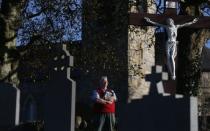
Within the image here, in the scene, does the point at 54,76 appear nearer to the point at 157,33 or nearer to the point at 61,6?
the point at 61,6

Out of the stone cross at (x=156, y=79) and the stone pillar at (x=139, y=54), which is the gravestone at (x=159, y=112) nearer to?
the stone cross at (x=156, y=79)

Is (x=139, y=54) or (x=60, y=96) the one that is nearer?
(x=60, y=96)

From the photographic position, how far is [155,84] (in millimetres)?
12039

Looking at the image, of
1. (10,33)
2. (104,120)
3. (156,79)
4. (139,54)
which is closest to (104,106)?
(104,120)

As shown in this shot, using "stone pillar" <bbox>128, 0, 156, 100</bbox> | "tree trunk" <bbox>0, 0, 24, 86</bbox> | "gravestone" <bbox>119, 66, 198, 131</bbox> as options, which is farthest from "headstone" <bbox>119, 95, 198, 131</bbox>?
"tree trunk" <bbox>0, 0, 24, 86</bbox>

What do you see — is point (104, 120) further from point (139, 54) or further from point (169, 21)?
point (139, 54)

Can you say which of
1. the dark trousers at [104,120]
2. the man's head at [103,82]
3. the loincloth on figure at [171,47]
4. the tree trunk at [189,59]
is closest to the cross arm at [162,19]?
the loincloth on figure at [171,47]

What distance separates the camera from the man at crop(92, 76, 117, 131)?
14383mm

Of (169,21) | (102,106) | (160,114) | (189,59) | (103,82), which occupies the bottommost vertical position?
(102,106)

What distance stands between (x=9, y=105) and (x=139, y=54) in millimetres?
23997

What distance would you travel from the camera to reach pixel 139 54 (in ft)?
130

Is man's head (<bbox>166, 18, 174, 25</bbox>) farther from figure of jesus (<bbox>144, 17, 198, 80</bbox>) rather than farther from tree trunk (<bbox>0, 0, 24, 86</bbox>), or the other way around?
tree trunk (<bbox>0, 0, 24, 86</bbox>)

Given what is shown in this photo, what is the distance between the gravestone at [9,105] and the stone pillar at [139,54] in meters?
3.18

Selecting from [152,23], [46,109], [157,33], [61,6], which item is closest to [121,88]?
[157,33]
